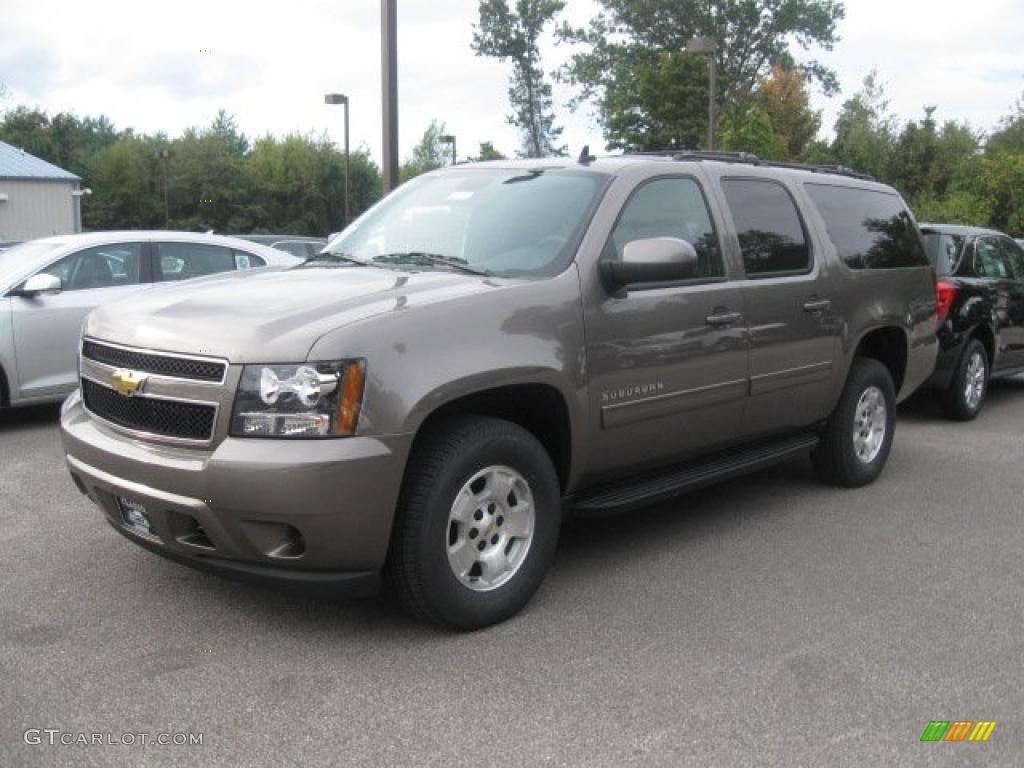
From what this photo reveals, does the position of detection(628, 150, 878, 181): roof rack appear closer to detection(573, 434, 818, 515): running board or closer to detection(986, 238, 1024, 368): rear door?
detection(573, 434, 818, 515): running board

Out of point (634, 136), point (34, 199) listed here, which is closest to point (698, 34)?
point (634, 136)

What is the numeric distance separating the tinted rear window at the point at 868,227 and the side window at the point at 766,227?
356 millimetres

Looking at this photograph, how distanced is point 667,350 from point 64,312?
5340mm

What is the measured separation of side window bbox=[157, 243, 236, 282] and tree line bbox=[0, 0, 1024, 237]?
713 cm

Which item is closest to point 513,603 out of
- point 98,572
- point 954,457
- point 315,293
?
point 315,293

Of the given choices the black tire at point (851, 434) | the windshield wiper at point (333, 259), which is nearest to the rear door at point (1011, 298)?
the black tire at point (851, 434)

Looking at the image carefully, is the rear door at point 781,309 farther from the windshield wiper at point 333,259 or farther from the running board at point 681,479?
the windshield wiper at point 333,259

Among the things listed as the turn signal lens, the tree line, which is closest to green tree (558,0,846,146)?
the tree line

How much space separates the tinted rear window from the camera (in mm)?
5949

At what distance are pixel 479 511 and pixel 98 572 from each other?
1823 mm

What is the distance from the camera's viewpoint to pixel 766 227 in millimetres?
5375

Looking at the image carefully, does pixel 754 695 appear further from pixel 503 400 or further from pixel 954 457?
pixel 954 457

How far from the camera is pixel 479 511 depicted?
3881mm

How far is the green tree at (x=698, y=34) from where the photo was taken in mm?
48625
